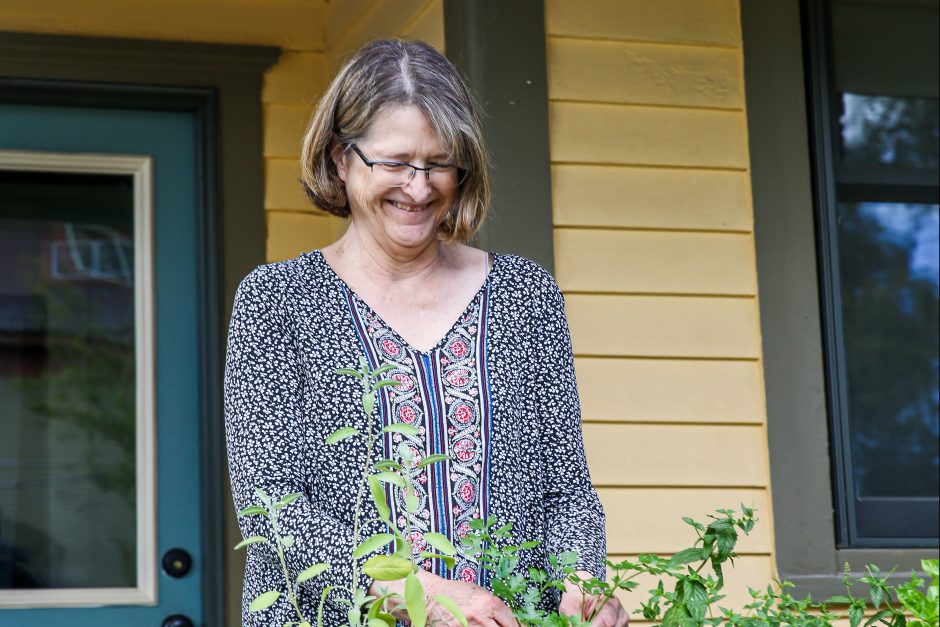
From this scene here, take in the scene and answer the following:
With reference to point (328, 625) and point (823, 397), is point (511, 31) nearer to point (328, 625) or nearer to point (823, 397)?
point (823, 397)

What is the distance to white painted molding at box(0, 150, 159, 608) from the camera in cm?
359

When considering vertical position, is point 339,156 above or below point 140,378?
above

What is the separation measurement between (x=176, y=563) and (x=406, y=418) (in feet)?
6.06

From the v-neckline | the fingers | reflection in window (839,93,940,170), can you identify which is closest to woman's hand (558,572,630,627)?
the fingers

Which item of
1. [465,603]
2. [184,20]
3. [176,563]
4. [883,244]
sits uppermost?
[184,20]

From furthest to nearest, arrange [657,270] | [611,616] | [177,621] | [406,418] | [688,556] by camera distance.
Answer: [177,621] → [657,270] → [406,418] → [611,616] → [688,556]

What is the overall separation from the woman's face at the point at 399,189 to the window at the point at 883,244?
5.20 feet

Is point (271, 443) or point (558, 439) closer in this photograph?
point (271, 443)

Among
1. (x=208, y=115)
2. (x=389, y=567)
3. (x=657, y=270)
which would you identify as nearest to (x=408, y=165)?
(x=389, y=567)

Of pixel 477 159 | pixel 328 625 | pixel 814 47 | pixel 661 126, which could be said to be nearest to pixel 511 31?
pixel 661 126

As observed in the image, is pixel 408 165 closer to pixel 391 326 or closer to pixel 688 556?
pixel 391 326

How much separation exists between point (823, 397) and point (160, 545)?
1781 millimetres

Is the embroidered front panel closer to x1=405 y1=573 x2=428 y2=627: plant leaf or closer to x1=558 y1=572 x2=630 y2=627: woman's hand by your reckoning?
x1=558 y1=572 x2=630 y2=627: woman's hand

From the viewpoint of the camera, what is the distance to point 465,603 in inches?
67.8
